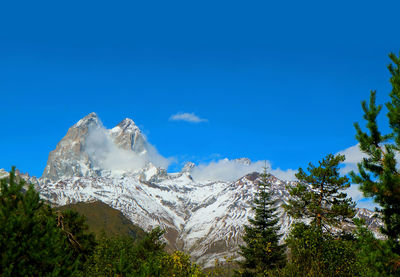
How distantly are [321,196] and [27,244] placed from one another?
35888 millimetres

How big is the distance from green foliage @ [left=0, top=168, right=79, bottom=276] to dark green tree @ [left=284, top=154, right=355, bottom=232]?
3199 cm

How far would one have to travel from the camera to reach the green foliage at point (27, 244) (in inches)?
601

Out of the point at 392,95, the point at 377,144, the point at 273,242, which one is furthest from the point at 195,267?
the point at 273,242

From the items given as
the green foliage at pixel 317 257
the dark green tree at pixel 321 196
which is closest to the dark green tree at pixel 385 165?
the green foliage at pixel 317 257

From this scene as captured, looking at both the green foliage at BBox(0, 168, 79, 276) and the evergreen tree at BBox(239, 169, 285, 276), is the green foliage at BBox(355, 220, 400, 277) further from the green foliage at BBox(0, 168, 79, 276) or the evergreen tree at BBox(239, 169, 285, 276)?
the evergreen tree at BBox(239, 169, 285, 276)

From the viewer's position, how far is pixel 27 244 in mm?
15781

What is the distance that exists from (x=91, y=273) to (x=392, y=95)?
29.3m

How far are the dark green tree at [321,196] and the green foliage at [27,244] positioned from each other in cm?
3199

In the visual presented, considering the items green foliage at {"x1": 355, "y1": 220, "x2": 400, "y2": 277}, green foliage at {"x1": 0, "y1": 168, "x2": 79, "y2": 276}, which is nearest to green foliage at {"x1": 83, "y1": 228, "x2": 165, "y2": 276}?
green foliage at {"x1": 0, "y1": 168, "x2": 79, "y2": 276}

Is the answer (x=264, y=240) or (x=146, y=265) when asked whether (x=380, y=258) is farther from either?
(x=264, y=240)

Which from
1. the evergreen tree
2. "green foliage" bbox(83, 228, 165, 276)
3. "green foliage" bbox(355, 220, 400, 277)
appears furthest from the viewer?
the evergreen tree

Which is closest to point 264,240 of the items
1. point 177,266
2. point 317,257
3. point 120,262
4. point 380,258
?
point 317,257

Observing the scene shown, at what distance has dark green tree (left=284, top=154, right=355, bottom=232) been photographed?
42406 millimetres

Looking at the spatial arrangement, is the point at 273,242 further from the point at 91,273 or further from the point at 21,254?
the point at 21,254
